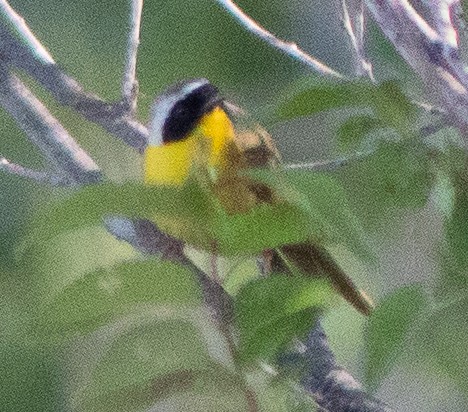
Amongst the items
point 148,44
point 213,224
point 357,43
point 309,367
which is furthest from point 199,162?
point 148,44

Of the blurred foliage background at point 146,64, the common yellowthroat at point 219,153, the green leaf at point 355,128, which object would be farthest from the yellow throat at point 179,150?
the green leaf at point 355,128

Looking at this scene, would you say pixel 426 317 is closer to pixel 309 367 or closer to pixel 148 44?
pixel 309 367

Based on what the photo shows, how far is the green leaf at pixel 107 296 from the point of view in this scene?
0.32 m

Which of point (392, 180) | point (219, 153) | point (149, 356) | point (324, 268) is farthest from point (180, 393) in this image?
point (219, 153)

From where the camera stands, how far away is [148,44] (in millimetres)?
2059

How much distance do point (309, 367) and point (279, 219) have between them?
15cm

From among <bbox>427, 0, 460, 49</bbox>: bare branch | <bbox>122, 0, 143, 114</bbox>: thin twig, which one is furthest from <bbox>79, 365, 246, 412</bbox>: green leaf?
<bbox>122, 0, 143, 114</bbox>: thin twig

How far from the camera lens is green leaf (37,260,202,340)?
32cm

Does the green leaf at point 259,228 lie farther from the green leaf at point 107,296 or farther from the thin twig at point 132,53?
the thin twig at point 132,53

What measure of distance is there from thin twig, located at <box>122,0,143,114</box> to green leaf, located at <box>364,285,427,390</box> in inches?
23.4

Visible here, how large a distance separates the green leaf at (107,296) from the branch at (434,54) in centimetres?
15

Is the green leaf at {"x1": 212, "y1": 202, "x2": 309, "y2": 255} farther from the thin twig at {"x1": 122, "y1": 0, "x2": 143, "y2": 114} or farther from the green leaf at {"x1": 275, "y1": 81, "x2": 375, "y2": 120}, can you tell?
the thin twig at {"x1": 122, "y1": 0, "x2": 143, "y2": 114}

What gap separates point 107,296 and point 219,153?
1.18ft

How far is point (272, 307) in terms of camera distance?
13.3 inches
